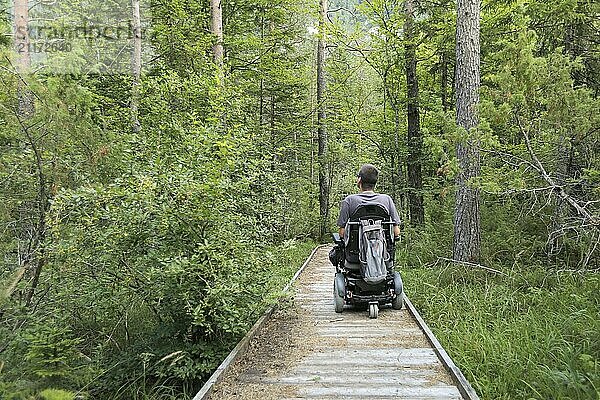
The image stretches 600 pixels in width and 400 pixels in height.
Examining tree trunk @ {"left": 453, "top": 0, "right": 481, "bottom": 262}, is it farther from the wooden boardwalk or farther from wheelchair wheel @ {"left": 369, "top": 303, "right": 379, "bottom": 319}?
wheelchair wheel @ {"left": 369, "top": 303, "right": 379, "bottom": 319}

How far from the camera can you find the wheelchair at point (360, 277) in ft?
19.0

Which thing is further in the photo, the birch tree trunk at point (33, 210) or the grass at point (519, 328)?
the birch tree trunk at point (33, 210)

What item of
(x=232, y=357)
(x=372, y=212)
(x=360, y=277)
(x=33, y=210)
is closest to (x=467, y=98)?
(x=372, y=212)

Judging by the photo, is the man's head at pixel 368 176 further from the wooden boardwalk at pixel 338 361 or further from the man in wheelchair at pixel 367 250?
the wooden boardwalk at pixel 338 361

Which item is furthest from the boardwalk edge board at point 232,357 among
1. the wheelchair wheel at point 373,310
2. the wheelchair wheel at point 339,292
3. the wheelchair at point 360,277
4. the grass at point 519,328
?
the grass at point 519,328

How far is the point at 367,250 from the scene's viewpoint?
5.62 m

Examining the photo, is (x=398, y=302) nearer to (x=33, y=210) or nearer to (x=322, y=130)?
(x=33, y=210)

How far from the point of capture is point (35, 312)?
5500 mm

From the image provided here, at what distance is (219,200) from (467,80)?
525 centimetres

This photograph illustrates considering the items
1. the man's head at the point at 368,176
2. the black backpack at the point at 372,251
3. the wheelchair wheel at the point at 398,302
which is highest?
the man's head at the point at 368,176

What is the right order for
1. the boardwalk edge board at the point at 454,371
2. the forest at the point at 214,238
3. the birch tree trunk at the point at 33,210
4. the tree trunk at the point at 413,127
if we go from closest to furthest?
the boardwalk edge board at the point at 454,371, the forest at the point at 214,238, the birch tree trunk at the point at 33,210, the tree trunk at the point at 413,127

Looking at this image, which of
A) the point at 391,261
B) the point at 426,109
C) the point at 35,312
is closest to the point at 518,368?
the point at 391,261

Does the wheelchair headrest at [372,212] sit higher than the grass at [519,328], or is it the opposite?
the wheelchair headrest at [372,212]

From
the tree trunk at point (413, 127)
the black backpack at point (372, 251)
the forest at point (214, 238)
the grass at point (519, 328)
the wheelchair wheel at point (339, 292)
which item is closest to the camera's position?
the grass at point (519, 328)
